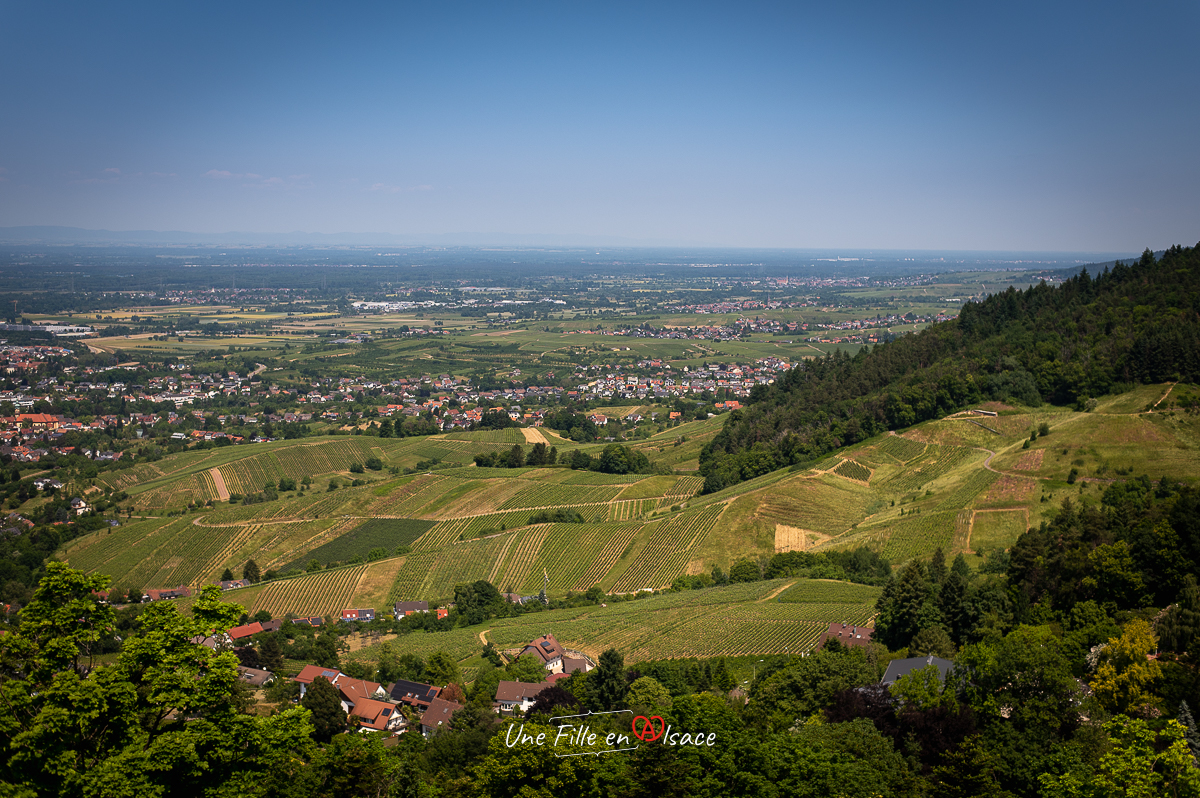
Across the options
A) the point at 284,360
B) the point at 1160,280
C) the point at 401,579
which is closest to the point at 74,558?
the point at 401,579

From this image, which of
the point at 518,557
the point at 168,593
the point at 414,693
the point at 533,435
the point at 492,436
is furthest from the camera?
the point at 533,435

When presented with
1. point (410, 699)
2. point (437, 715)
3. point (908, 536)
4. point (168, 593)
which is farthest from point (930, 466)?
point (168, 593)

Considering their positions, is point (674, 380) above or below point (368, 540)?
above

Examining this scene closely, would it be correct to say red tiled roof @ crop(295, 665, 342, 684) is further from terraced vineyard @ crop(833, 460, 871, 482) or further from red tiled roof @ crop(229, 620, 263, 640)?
terraced vineyard @ crop(833, 460, 871, 482)

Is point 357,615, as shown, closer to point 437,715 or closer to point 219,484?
point 437,715

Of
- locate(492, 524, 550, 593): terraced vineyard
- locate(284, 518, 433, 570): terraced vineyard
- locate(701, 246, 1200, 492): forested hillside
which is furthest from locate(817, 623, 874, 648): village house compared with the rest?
locate(284, 518, 433, 570): terraced vineyard

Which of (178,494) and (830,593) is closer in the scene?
(830,593)
